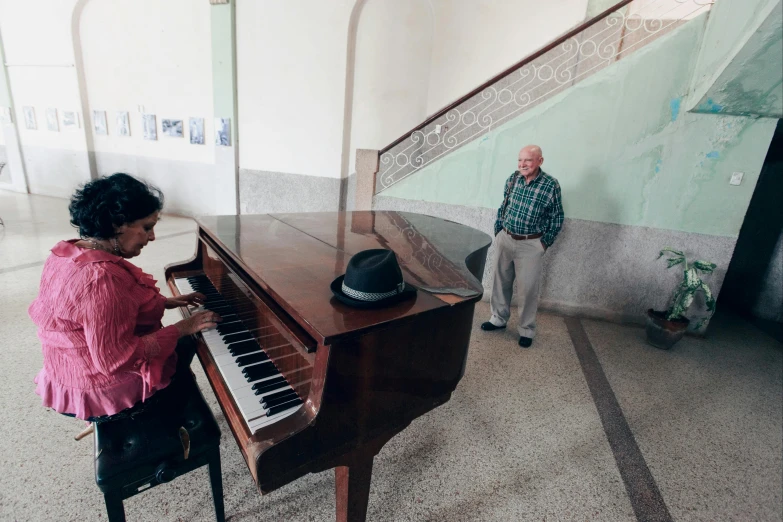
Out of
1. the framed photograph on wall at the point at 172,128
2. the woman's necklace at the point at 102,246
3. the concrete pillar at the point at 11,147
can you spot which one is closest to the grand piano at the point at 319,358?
the woman's necklace at the point at 102,246

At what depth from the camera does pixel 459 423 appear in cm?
217

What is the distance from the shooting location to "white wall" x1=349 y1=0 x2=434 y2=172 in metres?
5.07

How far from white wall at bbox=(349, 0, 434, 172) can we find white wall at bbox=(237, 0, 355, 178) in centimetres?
29

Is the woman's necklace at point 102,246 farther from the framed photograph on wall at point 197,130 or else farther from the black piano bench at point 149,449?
the framed photograph on wall at point 197,130

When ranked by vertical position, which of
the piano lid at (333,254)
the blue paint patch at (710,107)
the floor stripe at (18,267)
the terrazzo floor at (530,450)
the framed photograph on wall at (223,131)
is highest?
the blue paint patch at (710,107)

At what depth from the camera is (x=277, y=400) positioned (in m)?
1.05

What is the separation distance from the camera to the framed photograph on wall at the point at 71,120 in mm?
7141

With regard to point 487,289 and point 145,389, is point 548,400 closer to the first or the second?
point 487,289

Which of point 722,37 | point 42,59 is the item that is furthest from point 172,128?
point 722,37

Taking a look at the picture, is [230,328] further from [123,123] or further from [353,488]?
[123,123]

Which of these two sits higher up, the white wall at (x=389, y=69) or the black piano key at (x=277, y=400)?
the white wall at (x=389, y=69)

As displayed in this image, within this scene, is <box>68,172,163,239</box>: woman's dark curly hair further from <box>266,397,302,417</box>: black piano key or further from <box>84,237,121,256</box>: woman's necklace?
<box>266,397,302,417</box>: black piano key

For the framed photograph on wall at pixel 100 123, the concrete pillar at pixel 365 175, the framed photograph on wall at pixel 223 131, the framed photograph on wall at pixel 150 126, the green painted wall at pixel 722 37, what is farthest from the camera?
the framed photograph on wall at pixel 100 123

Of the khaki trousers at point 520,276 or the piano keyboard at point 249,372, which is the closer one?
the piano keyboard at point 249,372
